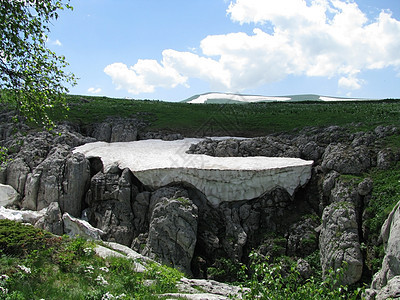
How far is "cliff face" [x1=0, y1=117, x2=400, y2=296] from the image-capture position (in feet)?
71.3

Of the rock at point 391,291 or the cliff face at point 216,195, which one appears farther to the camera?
the cliff face at point 216,195

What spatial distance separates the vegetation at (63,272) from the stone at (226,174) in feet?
42.2

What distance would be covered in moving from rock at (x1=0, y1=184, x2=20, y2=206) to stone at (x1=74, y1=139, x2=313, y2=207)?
25.9ft

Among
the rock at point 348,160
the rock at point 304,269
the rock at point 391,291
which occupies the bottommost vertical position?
the rock at point 304,269

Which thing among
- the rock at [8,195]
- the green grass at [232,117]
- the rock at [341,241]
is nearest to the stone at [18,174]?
the rock at [8,195]

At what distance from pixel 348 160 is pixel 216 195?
9775mm

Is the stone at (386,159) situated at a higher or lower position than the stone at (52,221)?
higher

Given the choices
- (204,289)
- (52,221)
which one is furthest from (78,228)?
(204,289)

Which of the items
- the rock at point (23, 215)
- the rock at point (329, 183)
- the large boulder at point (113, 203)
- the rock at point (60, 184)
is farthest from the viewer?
the rock at point (60, 184)

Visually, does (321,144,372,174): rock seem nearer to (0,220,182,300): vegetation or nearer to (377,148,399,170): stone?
(377,148,399,170): stone

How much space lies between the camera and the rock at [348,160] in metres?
23.3

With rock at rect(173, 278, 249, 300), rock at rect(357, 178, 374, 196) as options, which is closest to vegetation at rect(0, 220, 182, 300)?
rock at rect(173, 278, 249, 300)

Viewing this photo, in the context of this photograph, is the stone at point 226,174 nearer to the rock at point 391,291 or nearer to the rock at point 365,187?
the rock at point 365,187

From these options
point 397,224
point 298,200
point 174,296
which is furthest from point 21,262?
point 298,200
